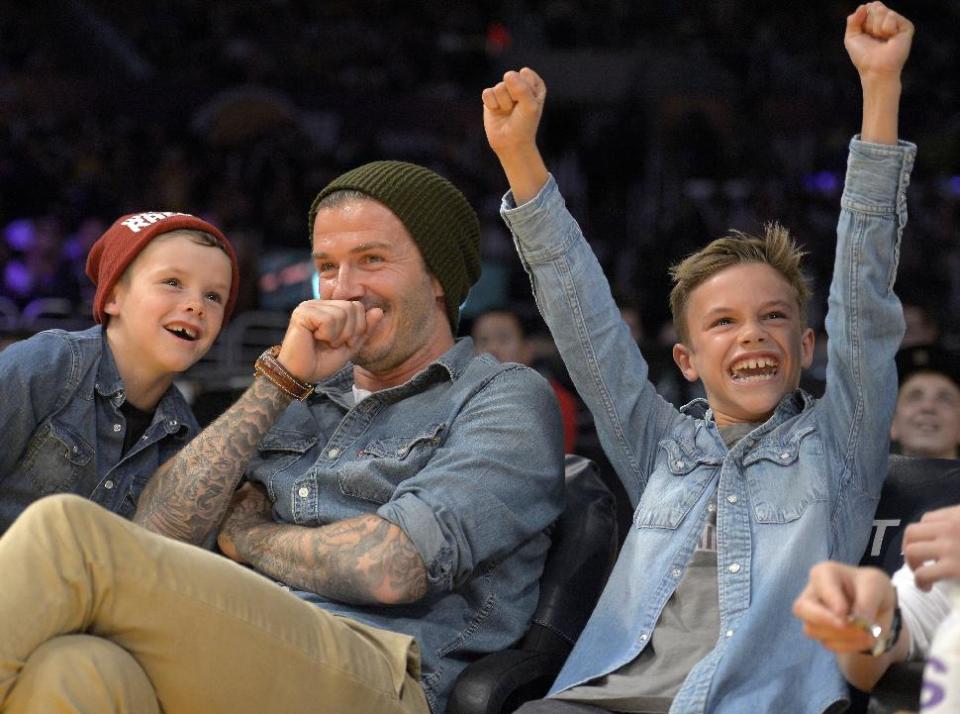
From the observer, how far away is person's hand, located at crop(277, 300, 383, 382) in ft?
9.18

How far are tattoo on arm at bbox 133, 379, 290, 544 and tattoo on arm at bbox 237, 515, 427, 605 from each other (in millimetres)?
148

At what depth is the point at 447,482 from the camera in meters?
2.64

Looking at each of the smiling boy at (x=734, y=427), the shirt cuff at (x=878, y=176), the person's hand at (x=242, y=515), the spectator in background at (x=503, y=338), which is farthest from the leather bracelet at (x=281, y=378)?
the spectator in background at (x=503, y=338)

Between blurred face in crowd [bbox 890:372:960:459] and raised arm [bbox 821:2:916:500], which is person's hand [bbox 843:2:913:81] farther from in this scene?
blurred face in crowd [bbox 890:372:960:459]

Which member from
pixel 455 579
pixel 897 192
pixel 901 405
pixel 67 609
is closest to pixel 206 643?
pixel 67 609

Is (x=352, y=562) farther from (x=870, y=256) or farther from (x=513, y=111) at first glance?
(x=870, y=256)

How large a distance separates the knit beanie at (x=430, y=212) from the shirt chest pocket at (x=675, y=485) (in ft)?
2.14

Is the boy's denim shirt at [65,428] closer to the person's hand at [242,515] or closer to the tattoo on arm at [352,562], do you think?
the person's hand at [242,515]

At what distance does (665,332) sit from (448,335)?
504cm

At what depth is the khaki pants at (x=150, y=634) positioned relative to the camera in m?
2.05

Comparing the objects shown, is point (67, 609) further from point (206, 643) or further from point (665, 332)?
point (665, 332)

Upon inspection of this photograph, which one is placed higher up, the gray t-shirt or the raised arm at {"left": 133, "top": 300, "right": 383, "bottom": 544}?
the raised arm at {"left": 133, "top": 300, "right": 383, "bottom": 544}

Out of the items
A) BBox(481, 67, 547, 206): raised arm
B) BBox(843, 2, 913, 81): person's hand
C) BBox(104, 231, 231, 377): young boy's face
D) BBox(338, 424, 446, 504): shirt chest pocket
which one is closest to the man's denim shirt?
BBox(338, 424, 446, 504): shirt chest pocket

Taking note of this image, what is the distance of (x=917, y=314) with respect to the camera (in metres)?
6.04
